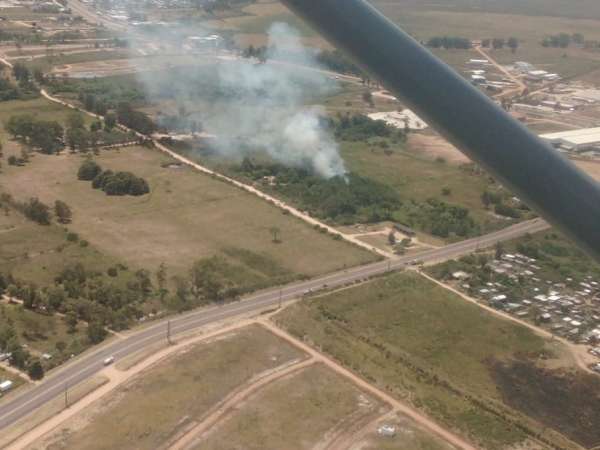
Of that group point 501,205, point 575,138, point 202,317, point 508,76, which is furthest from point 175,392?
point 508,76

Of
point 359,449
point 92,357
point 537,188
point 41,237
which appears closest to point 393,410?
point 359,449

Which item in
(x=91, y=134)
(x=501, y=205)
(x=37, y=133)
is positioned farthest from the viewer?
(x=91, y=134)

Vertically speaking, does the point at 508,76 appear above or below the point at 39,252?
above

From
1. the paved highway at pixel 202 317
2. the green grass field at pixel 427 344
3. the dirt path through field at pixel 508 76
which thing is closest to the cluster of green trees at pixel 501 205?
the paved highway at pixel 202 317

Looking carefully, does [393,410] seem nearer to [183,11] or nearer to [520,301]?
[520,301]

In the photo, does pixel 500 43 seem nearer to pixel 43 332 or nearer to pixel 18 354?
pixel 43 332

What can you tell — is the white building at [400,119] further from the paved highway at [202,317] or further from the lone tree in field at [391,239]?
the lone tree in field at [391,239]

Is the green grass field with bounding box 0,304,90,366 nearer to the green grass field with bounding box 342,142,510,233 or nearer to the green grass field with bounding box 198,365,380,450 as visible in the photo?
the green grass field with bounding box 198,365,380,450
